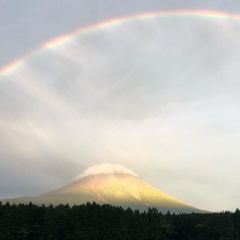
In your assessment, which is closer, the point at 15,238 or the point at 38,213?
the point at 15,238

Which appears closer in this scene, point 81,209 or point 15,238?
point 15,238

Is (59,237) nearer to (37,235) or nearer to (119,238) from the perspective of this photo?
(37,235)

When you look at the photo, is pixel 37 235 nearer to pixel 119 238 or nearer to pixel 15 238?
pixel 15 238

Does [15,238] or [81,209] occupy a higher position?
[81,209]

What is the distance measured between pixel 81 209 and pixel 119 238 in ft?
66.5

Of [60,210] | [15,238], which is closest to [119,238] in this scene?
[60,210]

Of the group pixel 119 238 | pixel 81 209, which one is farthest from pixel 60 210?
pixel 119 238

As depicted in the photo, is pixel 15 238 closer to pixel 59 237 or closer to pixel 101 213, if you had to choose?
pixel 59 237

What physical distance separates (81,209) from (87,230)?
37.4ft

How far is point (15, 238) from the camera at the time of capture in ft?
608

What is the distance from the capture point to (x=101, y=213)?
198375 millimetres

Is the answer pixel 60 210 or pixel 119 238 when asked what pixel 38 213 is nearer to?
pixel 60 210

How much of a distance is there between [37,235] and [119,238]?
3366cm

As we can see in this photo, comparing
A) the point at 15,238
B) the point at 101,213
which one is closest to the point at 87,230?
the point at 101,213
